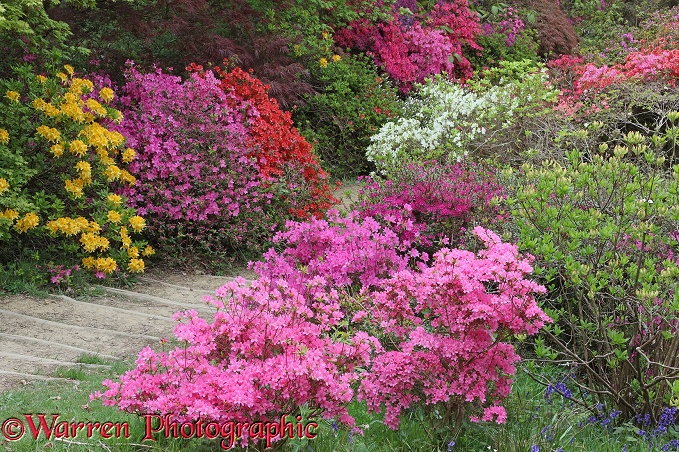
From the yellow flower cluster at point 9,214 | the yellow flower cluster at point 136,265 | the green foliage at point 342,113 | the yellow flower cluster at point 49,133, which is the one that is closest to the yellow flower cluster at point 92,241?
the yellow flower cluster at point 136,265

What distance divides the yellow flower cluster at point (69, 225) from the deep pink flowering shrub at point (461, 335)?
3.83 meters

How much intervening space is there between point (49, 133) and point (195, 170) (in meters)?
1.51

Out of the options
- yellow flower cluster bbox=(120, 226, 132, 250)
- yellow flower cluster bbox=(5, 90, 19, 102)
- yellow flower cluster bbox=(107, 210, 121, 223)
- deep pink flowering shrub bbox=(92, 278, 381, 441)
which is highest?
yellow flower cluster bbox=(5, 90, 19, 102)

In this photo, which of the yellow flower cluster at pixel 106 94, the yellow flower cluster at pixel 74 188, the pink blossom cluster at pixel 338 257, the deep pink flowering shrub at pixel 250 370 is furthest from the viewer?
the yellow flower cluster at pixel 106 94

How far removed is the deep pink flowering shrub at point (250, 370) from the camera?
8.53ft

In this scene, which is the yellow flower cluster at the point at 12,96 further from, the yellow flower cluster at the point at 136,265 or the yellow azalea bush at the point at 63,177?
the yellow flower cluster at the point at 136,265

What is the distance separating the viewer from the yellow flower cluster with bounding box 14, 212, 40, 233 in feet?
19.6

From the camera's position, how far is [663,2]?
60.7 ft

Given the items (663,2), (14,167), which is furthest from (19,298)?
(663,2)

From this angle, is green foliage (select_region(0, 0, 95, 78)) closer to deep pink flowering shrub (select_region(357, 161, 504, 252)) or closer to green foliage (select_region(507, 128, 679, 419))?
deep pink flowering shrub (select_region(357, 161, 504, 252))

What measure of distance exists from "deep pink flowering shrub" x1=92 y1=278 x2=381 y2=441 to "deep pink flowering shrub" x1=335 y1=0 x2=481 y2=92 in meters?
9.39

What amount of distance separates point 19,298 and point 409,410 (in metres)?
3.80
